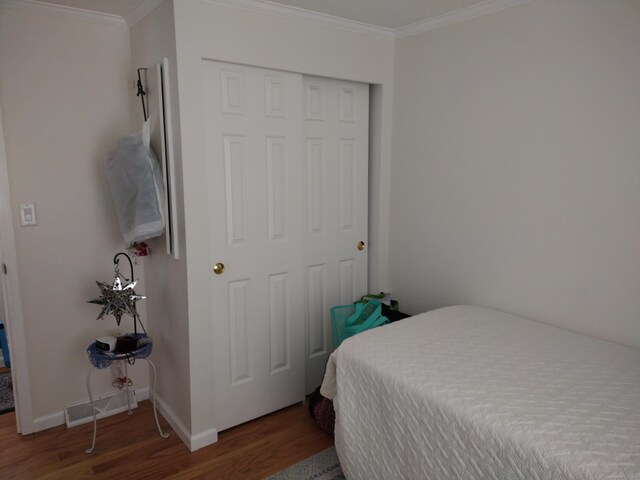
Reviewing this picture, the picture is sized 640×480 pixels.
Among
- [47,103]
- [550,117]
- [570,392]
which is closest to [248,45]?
[47,103]

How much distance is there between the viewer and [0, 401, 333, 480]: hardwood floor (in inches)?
88.2

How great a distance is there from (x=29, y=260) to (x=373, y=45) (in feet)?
7.12

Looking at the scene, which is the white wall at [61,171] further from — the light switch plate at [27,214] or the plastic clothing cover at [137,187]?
the plastic clothing cover at [137,187]

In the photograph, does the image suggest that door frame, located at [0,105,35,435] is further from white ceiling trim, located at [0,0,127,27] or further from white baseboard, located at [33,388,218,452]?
white ceiling trim, located at [0,0,127,27]

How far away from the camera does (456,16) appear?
8.15 ft

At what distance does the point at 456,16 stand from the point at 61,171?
2.18 meters

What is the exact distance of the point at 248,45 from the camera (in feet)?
7.54

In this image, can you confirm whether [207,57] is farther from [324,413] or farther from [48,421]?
[48,421]

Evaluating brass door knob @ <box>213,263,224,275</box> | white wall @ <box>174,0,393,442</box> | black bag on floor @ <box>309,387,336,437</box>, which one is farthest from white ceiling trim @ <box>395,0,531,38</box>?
black bag on floor @ <box>309,387,336,437</box>

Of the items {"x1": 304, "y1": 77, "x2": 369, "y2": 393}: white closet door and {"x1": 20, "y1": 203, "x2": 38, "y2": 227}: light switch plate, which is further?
{"x1": 304, "y1": 77, "x2": 369, "y2": 393}: white closet door

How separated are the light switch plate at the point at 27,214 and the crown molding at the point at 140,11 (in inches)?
41.7

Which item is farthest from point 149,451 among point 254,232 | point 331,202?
point 331,202

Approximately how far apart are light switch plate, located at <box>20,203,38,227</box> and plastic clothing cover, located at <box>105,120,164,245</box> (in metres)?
0.43

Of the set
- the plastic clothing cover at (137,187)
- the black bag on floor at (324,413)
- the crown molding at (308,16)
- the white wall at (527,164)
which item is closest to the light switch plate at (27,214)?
the plastic clothing cover at (137,187)
